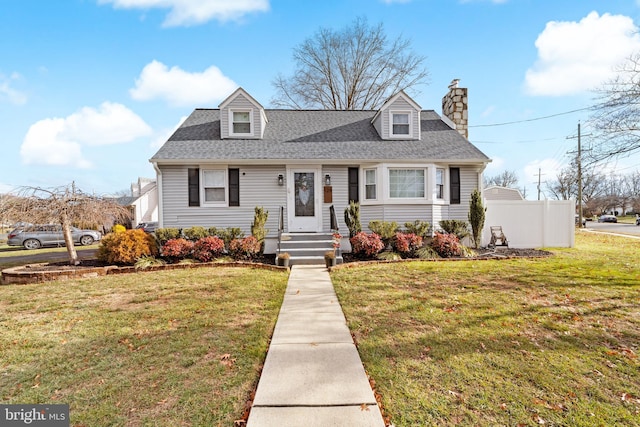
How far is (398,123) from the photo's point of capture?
41.5 feet

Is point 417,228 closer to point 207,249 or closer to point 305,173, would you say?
point 305,173

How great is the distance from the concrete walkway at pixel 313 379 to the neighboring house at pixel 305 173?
22.6 feet

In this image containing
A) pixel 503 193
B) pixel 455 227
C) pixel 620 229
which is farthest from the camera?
pixel 620 229

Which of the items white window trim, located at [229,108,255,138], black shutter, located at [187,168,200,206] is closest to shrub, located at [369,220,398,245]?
white window trim, located at [229,108,255,138]

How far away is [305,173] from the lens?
1166cm

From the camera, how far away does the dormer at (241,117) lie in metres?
12.1

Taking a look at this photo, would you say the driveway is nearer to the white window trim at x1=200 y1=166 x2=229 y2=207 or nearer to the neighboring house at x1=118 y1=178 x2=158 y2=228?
the white window trim at x1=200 y1=166 x2=229 y2=207

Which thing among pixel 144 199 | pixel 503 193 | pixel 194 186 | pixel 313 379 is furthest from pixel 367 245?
pixel 144 199

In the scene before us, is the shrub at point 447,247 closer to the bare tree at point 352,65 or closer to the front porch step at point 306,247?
the front porch step at point 306,247

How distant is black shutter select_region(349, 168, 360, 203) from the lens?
11752mm

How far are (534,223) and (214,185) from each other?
12.4 metres

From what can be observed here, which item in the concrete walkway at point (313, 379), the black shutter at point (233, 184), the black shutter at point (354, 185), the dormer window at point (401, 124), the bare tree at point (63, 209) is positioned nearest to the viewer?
the concrete walkway at point (313, 379)

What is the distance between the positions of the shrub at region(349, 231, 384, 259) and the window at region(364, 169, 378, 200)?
92.3 inches

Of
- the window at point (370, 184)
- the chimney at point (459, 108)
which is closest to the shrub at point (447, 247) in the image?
the window at point (370, 184)
